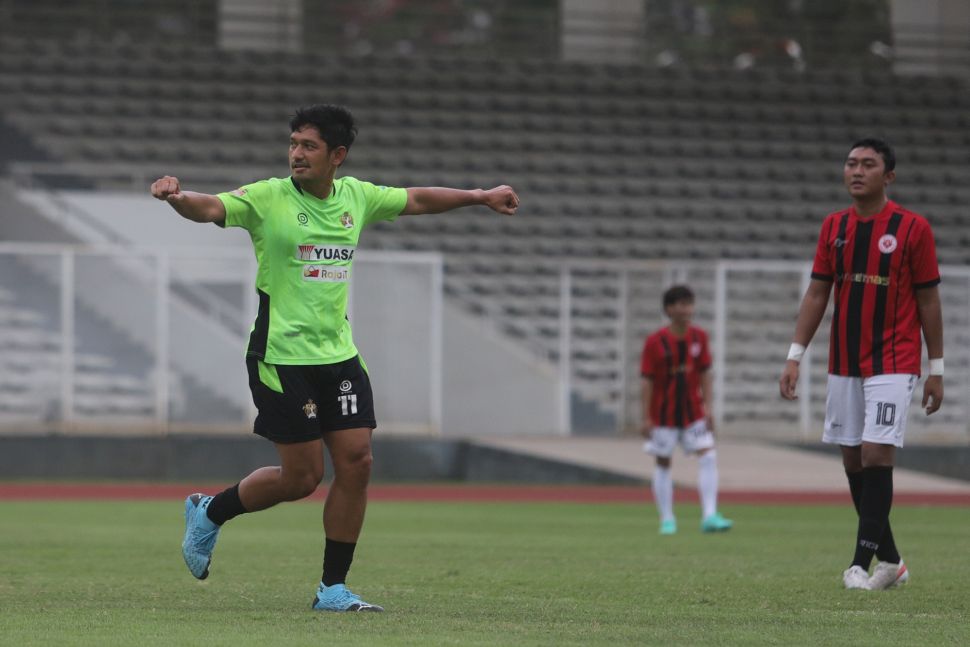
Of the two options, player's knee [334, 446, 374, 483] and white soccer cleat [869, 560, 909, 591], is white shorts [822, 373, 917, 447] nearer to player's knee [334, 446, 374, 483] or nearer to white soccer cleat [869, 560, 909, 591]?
white soccer cleat [869, 560, 909, 591]

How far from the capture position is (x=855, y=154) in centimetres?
762

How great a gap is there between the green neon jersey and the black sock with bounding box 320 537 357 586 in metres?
0.74

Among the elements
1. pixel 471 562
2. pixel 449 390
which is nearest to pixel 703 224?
pixel 449 390

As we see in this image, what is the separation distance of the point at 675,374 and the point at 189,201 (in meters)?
6.76

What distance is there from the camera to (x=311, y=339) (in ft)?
20.9

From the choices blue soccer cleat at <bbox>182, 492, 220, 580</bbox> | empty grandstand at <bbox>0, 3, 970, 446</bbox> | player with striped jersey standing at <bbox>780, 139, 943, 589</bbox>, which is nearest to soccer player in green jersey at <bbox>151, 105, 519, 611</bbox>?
blue soccer cleat at <bbox>182, 492, 220, 580</bbox>

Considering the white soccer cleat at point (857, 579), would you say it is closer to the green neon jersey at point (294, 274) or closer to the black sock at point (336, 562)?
the black sock at point (336, 562)

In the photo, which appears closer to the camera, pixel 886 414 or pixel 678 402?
pixel 886 414

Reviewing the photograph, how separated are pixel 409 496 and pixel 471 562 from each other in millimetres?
7128

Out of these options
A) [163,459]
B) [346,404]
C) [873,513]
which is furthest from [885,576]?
[163,459]

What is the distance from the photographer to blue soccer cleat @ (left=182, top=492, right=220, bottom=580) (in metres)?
6.68

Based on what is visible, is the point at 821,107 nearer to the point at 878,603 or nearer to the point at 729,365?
the point at 729,365

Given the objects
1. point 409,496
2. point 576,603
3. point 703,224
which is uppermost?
point 703,224

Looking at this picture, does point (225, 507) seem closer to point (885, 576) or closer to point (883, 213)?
point (885, 576)
